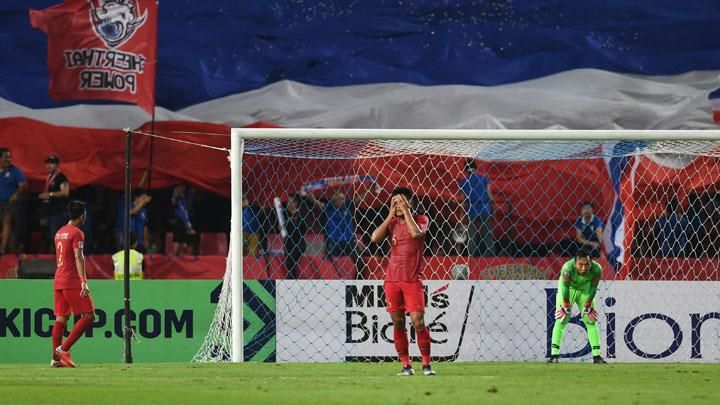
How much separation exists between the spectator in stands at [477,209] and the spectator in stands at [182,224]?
445 centimetres

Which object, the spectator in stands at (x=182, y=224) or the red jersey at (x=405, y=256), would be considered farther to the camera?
the spectator in stands at (x=182, y=224)

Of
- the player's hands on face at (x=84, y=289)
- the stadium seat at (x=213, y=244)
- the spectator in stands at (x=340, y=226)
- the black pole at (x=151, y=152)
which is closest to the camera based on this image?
the player's hands on face at (x=84, y=289)

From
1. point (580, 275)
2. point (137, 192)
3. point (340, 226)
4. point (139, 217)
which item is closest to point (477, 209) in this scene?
point (340, 226)

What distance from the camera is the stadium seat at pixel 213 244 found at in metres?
22.7

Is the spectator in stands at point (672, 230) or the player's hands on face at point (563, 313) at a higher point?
the spectator in stands at point (672, 230)

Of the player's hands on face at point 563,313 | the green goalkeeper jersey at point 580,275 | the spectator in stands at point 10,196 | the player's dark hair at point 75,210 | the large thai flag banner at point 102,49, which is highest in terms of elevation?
the large thai flag banner at point 102,49

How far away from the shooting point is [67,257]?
16875 millimetres

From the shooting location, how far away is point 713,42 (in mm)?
24922

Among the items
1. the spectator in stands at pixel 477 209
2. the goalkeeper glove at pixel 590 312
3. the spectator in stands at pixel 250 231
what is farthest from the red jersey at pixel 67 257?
the goalkeeper glove at pixel 590 312

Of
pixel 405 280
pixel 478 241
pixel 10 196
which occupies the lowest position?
pixel 405 280

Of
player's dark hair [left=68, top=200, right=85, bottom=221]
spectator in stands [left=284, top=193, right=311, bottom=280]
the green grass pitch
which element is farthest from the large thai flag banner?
the green grass pitch

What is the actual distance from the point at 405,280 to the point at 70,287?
404 cm

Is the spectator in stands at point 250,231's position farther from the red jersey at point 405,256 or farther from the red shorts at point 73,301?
the red jersey at point 405,256

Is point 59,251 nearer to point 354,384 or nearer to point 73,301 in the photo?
point 73,301
